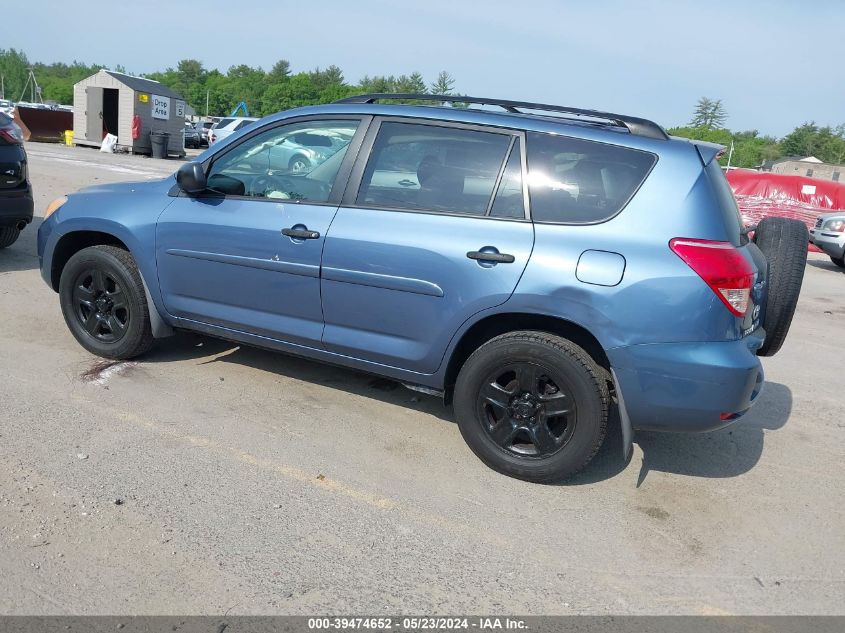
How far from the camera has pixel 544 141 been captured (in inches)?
148

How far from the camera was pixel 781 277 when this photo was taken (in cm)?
403

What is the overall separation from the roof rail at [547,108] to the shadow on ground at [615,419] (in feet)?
5.32

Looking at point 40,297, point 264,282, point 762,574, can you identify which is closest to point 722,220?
point 762,574

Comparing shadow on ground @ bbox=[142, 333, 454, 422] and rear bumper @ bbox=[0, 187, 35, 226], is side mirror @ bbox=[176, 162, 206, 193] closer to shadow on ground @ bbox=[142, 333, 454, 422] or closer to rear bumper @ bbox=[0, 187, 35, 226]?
shadow on ground @ bbox=[142, 333, 454, 422]

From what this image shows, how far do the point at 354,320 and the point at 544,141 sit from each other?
1375 mm

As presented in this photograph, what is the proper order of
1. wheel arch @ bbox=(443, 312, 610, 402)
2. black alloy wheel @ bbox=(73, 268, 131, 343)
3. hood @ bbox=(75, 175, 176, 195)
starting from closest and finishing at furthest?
wheel arch @ bbox=(443, 312, 610, 402) < hood @ bbox=(75, 175, 176, 195) < black alloy wheel @ bbox=(73, 268, 131, 343)

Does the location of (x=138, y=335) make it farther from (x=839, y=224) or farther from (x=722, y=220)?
(x=839, y=224)

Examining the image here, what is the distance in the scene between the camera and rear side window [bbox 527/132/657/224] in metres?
3.57

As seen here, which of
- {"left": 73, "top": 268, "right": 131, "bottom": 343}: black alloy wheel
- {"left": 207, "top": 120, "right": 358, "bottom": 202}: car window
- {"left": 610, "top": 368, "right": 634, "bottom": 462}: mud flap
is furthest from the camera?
{"left": 73, "top": 268, "right": 131, "bottom": 343}: black alloy wheel

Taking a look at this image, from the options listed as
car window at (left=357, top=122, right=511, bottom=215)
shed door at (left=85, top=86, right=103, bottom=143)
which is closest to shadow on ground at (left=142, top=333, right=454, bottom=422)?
car window at (left=357, top=122, right=511, bottom=215)

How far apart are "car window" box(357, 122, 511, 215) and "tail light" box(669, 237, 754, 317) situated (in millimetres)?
1002

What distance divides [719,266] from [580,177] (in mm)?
787

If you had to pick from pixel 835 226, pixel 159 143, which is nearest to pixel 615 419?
pixel 835 226

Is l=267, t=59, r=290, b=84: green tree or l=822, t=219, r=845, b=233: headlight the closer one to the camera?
l=822, t=219, r=845, b=233: headlight
